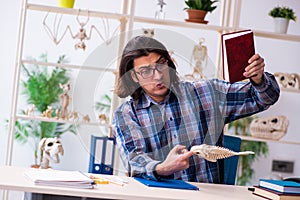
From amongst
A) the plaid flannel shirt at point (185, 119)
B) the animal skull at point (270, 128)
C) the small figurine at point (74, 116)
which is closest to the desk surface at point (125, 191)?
the plaid flannel shirt at point (185, 119)

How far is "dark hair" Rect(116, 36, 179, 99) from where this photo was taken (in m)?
2.40

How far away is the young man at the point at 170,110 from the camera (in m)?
2.40

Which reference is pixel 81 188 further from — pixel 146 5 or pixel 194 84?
pixel 146 5

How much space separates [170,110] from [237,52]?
0.38 m

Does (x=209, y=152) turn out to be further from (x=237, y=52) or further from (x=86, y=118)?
(x=86, y=118)

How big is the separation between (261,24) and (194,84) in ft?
7.61

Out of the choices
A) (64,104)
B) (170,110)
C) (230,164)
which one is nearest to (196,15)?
(64,104)

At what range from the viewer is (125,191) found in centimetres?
214

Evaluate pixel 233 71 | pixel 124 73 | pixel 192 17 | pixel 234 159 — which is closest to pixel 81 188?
pixel 124 73

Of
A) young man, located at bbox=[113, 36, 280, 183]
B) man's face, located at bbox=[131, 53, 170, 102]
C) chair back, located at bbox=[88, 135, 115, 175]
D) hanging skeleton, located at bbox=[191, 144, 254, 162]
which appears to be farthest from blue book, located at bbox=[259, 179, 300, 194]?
chair back, located at bbox=[88, 135, 115, 175]

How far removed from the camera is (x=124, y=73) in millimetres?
2457

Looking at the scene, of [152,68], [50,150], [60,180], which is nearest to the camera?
[60,180]

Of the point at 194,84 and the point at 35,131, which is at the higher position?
the point at 194,84

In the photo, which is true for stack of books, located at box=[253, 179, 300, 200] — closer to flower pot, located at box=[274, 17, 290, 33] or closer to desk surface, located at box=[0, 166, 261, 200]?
desk surface, located at box=[0, 166, 261, 200]
